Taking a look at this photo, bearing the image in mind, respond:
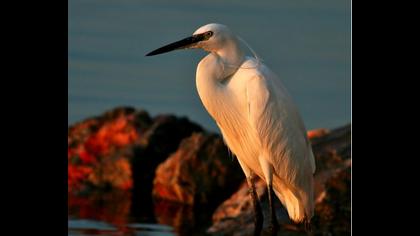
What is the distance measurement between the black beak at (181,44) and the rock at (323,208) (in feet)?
8.06

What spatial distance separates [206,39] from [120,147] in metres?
5.82

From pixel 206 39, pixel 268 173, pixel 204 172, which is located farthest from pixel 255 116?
pixel 204 172

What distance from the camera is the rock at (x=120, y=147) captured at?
9.79 meters

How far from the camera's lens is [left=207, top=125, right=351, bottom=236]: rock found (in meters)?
6.91

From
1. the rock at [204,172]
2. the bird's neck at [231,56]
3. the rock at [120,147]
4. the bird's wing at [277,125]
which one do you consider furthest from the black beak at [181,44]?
the rock at [120,147]

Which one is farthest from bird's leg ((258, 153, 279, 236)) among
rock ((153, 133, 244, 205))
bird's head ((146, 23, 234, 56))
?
rock ((153, 133, 244, 205))

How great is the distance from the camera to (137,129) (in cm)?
1062

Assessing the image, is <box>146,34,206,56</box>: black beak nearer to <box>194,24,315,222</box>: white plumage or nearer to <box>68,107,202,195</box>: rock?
<box>194,24,315,222</box>: white plumage

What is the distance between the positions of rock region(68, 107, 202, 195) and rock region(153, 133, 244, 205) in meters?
0.92
